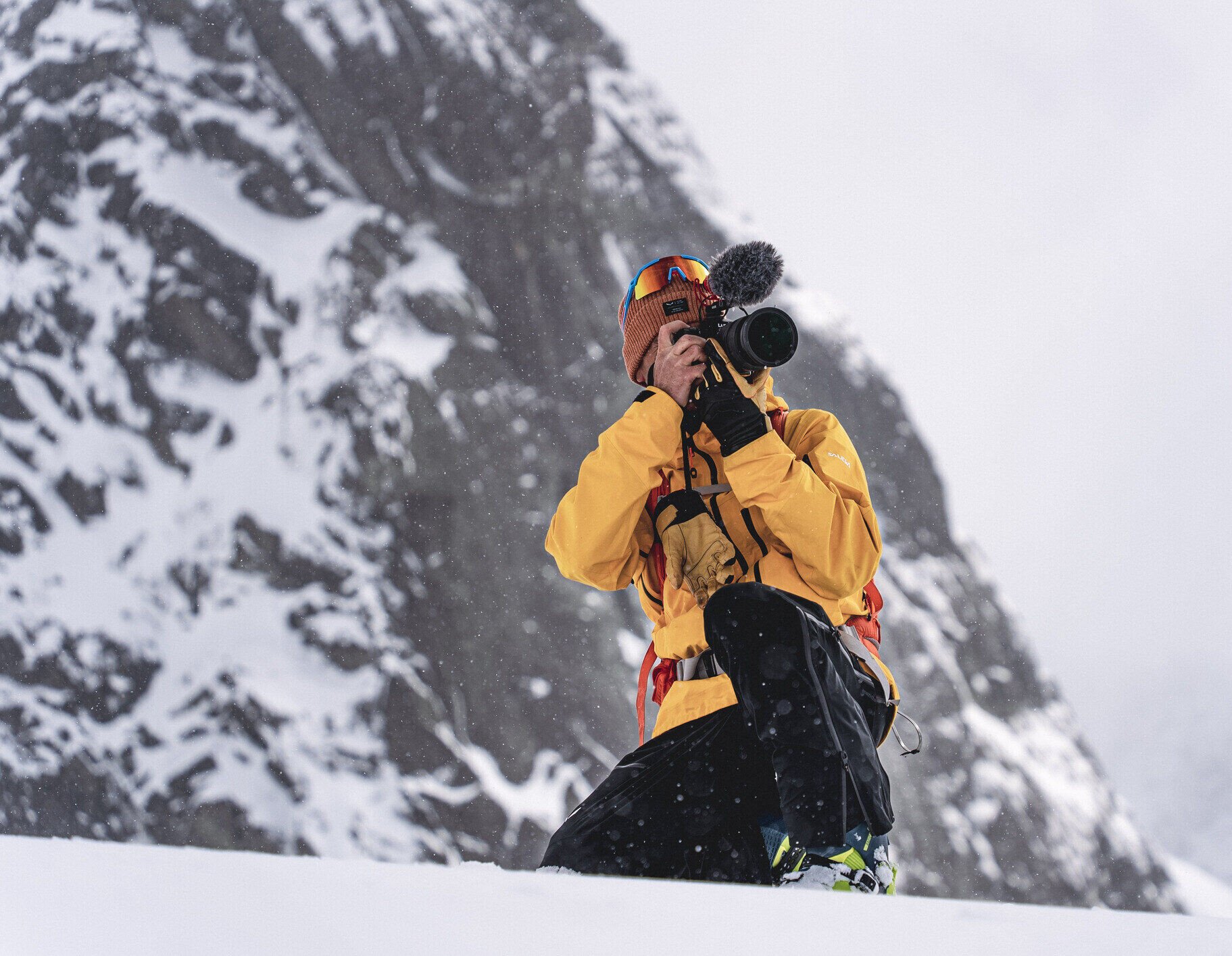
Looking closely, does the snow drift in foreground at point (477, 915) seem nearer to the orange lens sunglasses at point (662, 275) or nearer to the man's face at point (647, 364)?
the man's face at point (647, 364)

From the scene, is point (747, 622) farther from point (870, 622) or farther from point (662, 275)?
point (662, 275)

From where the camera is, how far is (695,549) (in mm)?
1963

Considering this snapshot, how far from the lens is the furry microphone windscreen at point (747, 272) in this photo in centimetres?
223

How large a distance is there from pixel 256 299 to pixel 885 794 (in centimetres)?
2949

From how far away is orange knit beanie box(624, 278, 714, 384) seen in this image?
2.38 metres

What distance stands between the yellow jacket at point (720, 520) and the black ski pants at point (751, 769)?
9 centimetres

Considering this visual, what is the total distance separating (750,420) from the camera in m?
2.01

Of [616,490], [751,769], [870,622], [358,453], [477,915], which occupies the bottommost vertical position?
[358,453]

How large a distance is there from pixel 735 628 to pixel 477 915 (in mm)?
1078

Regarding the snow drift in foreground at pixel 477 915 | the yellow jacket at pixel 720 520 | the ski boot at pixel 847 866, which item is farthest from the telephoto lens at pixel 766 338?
the snow drift in foreground at pixel 477 915

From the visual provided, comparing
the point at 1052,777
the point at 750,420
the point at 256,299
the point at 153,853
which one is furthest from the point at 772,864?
the point at 1052,777

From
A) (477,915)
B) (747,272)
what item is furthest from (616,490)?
(477,915)

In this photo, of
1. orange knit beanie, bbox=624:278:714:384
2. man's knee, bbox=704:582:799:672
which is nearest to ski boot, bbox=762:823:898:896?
man's knee, bbox=704:582:799:672

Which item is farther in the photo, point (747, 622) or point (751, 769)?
point (751, 769)
